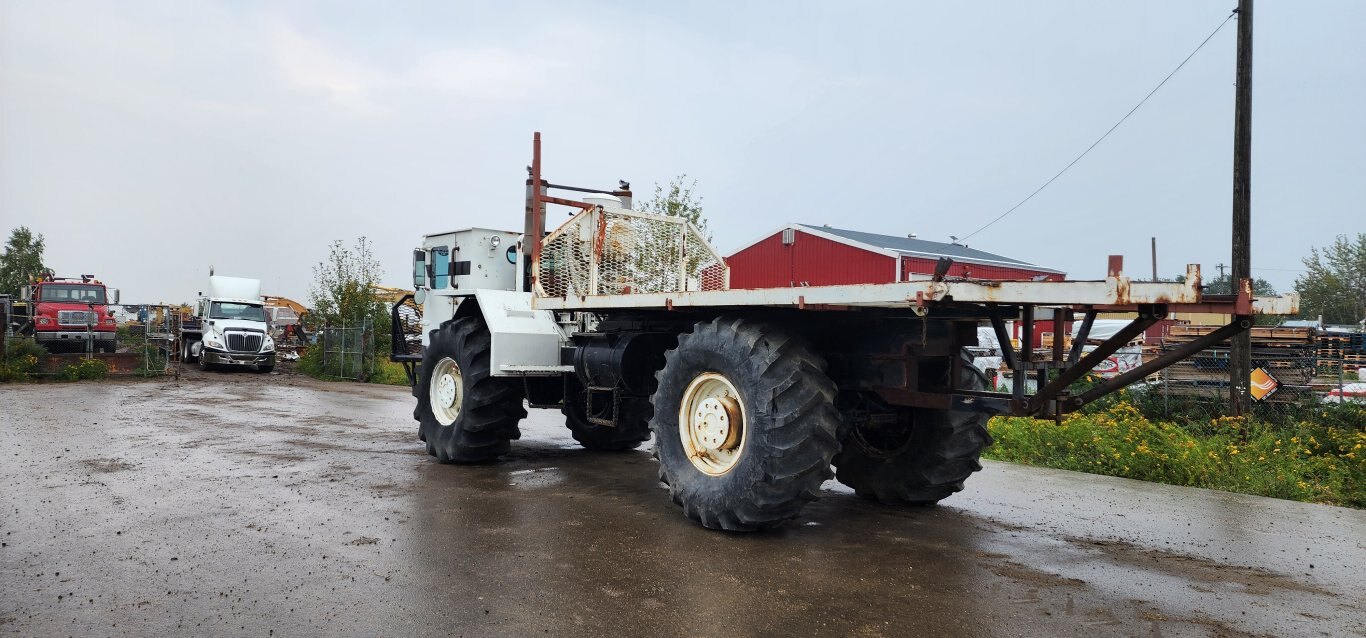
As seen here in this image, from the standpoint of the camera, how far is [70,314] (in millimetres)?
24766

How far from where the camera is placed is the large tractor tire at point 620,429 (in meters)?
10.1

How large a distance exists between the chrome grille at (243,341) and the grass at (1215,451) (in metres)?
21.6

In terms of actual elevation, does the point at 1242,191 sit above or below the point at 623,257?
above

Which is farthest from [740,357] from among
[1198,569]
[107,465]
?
[107,465]

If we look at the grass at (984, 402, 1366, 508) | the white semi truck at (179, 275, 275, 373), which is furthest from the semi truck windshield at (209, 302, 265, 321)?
the grass at (984, 402, 1366, 508)

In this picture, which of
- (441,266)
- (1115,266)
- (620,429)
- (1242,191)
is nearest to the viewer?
(1115,266)

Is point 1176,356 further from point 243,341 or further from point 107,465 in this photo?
point 243,341

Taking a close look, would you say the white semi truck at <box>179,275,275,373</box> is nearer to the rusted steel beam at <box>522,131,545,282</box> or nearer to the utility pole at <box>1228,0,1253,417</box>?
the rusted steel beam at <box>522,131,545,282</box>

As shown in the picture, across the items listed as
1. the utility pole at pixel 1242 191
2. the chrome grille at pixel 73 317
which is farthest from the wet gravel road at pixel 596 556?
the chrome grille at pixel 73 317

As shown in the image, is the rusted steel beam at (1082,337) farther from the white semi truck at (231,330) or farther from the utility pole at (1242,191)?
the white semi truck at (231,330)

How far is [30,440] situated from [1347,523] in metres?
13.7

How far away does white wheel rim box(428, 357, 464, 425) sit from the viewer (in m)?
9.37

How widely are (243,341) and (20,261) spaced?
3622cm

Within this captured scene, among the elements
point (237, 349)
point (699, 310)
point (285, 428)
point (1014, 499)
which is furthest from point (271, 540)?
point (237, 349)
